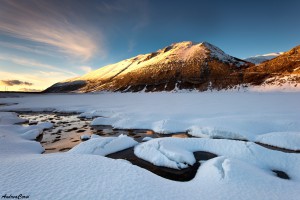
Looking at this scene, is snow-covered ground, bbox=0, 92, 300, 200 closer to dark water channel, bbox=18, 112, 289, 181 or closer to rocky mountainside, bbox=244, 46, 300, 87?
dark water channel, bbox=18, 112, 289, 181

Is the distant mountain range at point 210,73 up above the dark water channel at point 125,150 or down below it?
above

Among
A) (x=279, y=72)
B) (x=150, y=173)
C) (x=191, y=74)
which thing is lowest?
(x=150, y=173)

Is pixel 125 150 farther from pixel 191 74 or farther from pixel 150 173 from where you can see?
pixel 191 74

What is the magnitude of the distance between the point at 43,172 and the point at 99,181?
2.59m

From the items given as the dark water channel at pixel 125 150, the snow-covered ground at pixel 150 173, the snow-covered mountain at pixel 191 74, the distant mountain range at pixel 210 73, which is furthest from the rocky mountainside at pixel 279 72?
the dark water channel at pixel 125 150

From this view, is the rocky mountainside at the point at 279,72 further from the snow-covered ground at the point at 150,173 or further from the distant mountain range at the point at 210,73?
the snow-covered ground at the point at 150,173

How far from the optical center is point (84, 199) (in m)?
6.40

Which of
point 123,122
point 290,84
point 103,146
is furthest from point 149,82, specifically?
point 103,146

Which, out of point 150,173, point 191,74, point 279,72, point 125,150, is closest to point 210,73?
point 191,74

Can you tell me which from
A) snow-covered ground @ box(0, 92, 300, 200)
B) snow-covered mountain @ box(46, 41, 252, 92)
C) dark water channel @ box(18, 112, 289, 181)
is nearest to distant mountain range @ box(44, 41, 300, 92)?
snow-covered mountain @ box(46, 41, 252, 92)

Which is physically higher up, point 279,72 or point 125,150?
point 279,72

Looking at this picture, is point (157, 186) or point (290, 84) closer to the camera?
point (157, 186)

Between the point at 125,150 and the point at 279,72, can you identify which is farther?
the point at 279,72

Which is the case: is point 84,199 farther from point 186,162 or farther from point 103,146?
point 103,146
